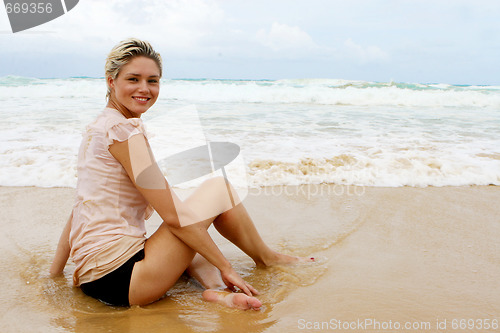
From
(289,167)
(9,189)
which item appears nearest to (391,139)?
(289,167)

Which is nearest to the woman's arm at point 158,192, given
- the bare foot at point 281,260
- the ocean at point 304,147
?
the bare foot at point 281,260

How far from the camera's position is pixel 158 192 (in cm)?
201

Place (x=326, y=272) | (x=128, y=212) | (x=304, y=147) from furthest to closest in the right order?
(x=304, y=147) < (x=326, y=272) < (x=128, y=212)

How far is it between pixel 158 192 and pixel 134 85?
0.58 metres

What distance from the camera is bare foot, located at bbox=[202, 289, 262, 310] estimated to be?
209 cm

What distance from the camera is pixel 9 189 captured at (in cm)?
428

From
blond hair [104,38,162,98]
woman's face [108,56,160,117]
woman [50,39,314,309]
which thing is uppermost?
blond hair [104,38,162,98]

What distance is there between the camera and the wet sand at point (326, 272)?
2.02 meters

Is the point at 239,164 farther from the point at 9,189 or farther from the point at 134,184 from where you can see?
the point at 134,184

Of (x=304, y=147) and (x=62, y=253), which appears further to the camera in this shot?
(x=304, y=147)

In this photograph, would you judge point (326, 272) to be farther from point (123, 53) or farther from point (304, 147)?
point (304, 147)

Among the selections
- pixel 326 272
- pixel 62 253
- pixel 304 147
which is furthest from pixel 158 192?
pixel 304 147

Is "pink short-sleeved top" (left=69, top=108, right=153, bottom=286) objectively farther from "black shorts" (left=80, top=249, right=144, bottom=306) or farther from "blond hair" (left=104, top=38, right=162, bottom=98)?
"blond hair" (left=104, top=38, right=162, bottom=98)

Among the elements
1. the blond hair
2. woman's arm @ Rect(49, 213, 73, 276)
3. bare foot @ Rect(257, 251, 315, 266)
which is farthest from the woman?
bare foot @ Rect(257, 251, 315, 266)
